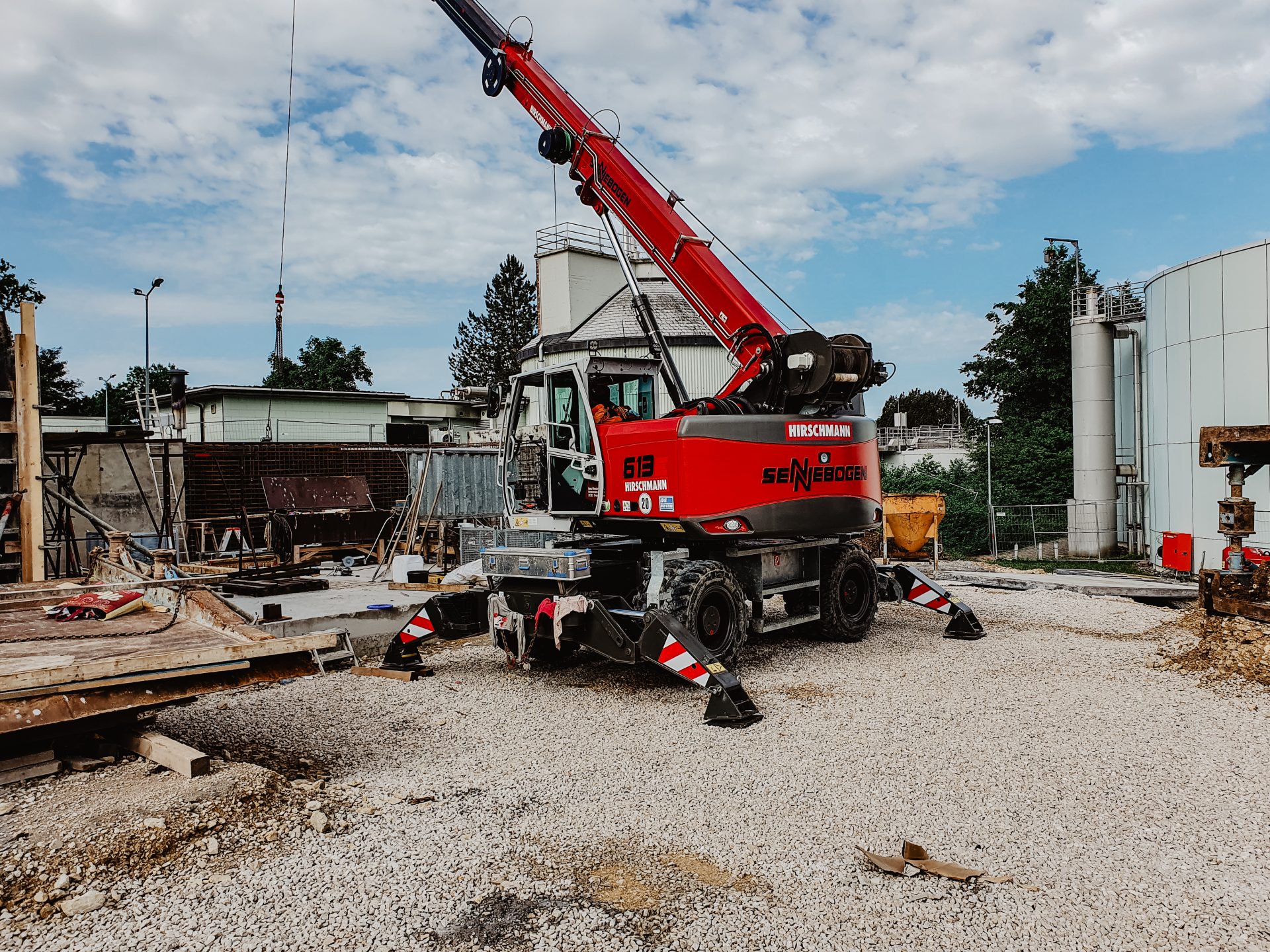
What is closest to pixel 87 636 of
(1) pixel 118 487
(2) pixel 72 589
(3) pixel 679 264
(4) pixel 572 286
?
(2) pixel 72 589

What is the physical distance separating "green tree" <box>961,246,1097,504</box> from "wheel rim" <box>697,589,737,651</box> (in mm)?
27722

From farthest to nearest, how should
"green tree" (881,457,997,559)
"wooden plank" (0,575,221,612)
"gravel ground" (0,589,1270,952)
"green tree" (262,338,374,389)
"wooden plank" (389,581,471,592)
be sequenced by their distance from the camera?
"green tree" (262,338,374,389)
"green tree" (881,457,997,559)
"wooden plank" (389,581,471,592)
"wooden plank" (0,575,221,612)
"gravel ground" (0,589,1270,952)

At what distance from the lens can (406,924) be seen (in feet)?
13.2

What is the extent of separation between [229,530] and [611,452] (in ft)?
44.5

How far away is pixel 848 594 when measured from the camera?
10.6 meters

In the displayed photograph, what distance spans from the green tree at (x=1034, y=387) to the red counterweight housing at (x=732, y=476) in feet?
87.8

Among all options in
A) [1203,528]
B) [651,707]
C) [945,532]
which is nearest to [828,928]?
[651,707]

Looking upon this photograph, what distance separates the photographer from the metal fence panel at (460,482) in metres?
18.2

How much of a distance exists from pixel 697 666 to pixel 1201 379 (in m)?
20.3

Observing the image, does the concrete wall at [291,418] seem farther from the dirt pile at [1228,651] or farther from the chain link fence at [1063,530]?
the dirt pile at [1228,651]

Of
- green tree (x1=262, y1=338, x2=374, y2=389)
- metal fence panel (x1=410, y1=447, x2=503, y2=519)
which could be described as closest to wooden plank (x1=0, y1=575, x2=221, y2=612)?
metal fence panel (x1=410, y1=447, x2=503, y2=519)

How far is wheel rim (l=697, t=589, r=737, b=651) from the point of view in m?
8.32

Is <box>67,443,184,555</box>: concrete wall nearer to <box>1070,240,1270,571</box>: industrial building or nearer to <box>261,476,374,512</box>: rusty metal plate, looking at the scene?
<box>261,476,374,512</box>: rusty metal plate

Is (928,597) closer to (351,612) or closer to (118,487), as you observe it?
(351,612)
